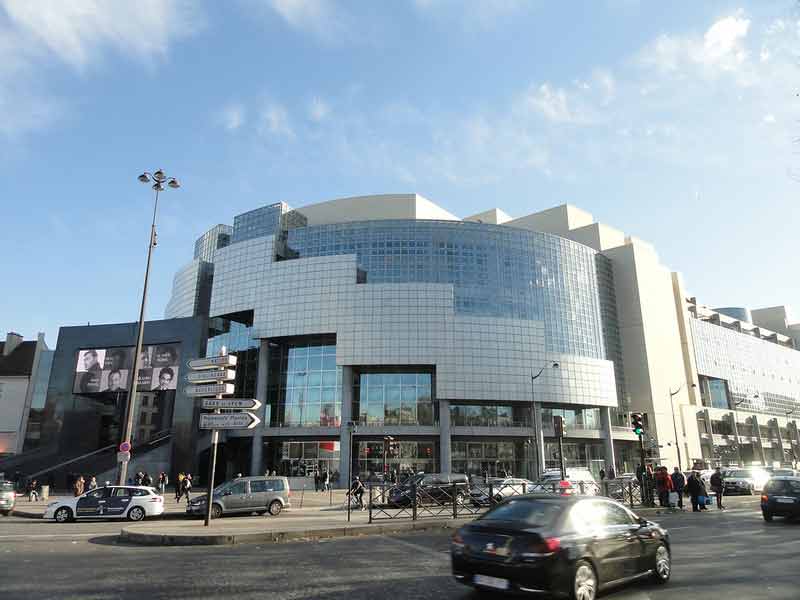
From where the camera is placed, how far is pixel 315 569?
9.32m

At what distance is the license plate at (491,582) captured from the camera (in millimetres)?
6676

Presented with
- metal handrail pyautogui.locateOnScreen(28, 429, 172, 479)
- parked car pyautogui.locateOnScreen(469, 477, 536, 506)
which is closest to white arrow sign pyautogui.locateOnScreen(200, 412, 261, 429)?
parked car pyautogui.locateOnScreen(469, 477, 536, 506)

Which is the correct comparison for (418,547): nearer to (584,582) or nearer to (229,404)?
(584,582)

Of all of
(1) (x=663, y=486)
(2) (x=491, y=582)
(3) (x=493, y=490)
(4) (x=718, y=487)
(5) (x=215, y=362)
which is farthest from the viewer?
(3) (x=493, y=490)

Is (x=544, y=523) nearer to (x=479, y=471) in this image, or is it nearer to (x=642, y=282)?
(x=479, y=471)

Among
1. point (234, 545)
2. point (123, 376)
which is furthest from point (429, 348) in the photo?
point (234, 545)

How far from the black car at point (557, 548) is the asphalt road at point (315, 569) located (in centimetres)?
48

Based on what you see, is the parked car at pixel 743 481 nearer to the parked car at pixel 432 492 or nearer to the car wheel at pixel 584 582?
the parked car at pixel 432 492

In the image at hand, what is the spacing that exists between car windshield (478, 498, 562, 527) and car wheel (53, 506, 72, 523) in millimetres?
19353

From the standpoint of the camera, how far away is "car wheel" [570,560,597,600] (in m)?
6.68

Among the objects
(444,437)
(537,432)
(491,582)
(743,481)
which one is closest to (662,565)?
(491,582)

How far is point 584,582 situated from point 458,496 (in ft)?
53.1

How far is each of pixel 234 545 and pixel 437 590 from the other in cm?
731

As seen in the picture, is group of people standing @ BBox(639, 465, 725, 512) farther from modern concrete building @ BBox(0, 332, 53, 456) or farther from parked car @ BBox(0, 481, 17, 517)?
modern concrete building @ BBox(0, 332, 53, 456)
